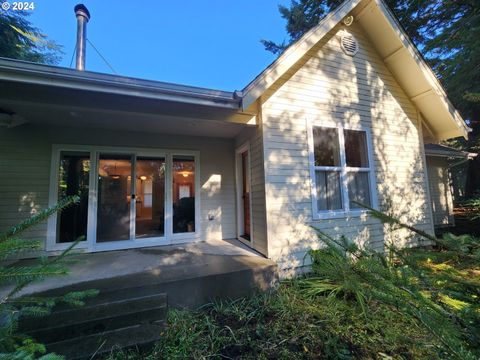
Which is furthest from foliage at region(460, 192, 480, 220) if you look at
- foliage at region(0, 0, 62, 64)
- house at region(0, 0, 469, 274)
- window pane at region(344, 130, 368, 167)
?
foliage at region(0, 0, 62, 64)

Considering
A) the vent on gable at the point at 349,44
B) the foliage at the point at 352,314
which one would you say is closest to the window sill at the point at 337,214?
the foliage at the point at 352,314

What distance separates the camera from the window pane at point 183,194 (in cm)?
510

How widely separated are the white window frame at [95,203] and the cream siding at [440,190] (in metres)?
9.21

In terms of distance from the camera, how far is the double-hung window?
4383 mm

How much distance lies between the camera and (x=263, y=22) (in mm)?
12922

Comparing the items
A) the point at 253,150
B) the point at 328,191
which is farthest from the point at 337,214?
the point at 253,150

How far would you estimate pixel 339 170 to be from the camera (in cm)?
454

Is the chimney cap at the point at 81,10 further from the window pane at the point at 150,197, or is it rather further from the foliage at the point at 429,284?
the foliage at the point at 429,284

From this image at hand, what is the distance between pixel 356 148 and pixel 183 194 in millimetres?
3996

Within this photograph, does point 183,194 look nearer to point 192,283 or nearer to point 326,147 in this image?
point 192,283

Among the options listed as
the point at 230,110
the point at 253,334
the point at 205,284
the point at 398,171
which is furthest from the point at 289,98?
the point at 253,334

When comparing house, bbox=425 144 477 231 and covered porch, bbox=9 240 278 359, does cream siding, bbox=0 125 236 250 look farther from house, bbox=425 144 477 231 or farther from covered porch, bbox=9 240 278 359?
house, bbox=425 144 477 231

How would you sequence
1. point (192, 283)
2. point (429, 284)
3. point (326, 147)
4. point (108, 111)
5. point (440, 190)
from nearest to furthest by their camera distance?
1. point (429, 284)
2. point (192, 283)
3. point (108, 111)
4. point (326, 147)
5. point (440, 190)

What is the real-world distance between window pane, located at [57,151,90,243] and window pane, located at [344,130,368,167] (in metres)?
5.40
